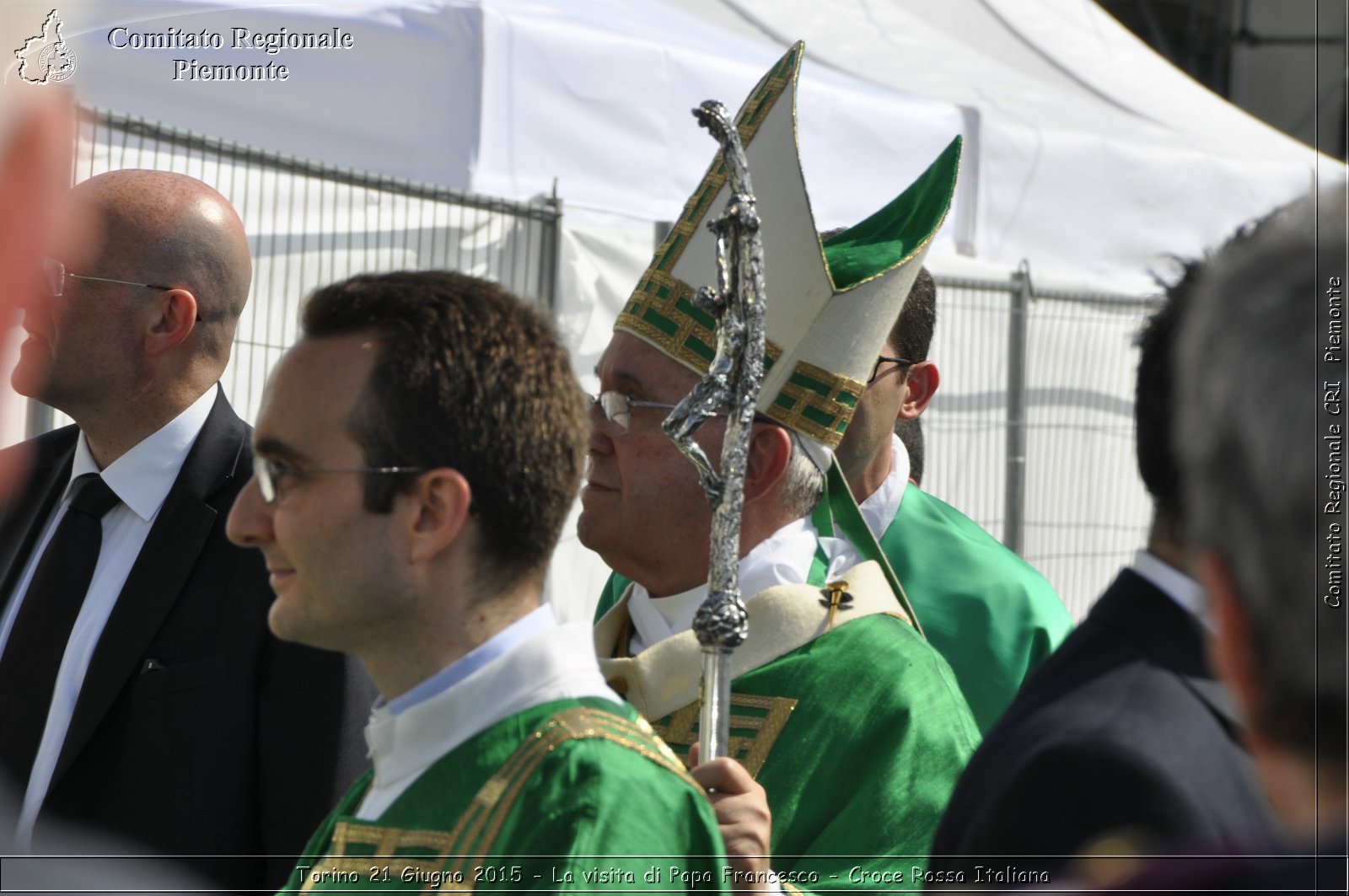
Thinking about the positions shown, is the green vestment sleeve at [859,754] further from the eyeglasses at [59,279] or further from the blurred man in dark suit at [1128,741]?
the eyeglasses at [59,279]

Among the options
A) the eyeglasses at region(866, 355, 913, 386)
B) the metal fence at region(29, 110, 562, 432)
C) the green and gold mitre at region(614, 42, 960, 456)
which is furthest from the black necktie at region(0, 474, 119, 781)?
the metal fence at region(29, 110, 562, 432)

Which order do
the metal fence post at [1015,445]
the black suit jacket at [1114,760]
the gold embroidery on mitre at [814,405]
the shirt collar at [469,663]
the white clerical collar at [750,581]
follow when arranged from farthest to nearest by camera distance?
the metal fence post at [1015,445]
the gold embroidery on mitre at [814,405]
the white clerical collar at [750,581]
the shirt collar at [469,663]
the black suit jacket at [1114,760]

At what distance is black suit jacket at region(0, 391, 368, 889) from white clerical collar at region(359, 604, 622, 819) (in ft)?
2.23

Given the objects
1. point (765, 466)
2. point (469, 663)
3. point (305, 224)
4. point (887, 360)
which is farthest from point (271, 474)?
point (305, 224)

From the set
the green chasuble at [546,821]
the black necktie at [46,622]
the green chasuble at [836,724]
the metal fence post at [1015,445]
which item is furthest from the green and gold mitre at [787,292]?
the metal fence post at [1015,445]

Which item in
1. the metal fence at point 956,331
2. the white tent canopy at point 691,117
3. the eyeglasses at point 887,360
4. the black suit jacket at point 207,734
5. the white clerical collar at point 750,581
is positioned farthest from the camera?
the white tent canopy at point 691,117

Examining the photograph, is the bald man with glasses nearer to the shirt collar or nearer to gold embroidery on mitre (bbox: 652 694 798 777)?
gold embroidery on mitre (bbox: 652 694 798 777)

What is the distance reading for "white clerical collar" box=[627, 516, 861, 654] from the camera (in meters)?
2.60

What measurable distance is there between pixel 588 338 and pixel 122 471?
114 inches

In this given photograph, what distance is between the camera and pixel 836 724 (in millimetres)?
2400

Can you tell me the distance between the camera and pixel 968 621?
3355 mm

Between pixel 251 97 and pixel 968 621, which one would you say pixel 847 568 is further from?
pixel 251 97

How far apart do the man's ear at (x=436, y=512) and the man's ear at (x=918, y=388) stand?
1.97 metres

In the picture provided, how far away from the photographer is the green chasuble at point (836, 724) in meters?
2.30
